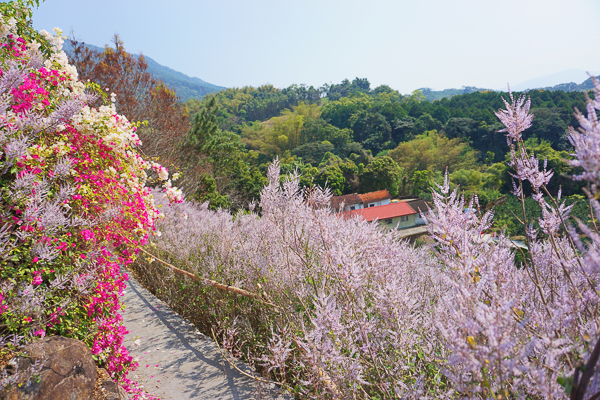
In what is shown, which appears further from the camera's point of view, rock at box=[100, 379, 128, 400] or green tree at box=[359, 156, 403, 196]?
green tree at box=[359, 156, 403, 196]

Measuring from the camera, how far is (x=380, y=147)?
49.5 metres

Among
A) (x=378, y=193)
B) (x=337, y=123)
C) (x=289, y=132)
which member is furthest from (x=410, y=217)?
(x=337, y=123)

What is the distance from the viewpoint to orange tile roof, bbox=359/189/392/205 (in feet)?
102

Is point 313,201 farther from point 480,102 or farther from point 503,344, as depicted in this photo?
point 480,102

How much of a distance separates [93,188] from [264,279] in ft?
5.01

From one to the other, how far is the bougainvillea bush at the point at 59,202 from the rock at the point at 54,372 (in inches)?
4.7

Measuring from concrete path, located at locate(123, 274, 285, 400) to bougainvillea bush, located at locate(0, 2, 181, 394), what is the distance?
318mm

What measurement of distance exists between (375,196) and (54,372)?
3075 centimetres

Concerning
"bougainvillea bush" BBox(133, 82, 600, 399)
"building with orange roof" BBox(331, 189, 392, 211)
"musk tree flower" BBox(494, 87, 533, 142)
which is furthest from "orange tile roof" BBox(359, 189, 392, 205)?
"musk tree flower" BBox(494, 87, 533, 142)

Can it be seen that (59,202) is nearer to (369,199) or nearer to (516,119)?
(516,119)

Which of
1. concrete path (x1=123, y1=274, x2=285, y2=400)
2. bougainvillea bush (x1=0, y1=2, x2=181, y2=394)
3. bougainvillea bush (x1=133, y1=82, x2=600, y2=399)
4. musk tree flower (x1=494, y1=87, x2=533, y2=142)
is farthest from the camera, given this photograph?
concrete path (x1=123, y1=274, x2=285, y2=400)

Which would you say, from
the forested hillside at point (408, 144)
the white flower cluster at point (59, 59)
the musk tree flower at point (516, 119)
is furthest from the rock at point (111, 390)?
the forested hillside at point (408, 144)

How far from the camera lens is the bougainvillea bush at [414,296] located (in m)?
0.79

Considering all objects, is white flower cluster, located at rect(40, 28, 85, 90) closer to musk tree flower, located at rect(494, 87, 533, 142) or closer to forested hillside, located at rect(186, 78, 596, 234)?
musk tree flower, located at rect(494, 87, 533, 142)
